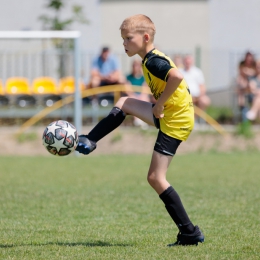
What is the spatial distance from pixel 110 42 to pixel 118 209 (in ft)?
51.3

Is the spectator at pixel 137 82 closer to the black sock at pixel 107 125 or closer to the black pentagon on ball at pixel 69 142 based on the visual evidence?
the black sock at pixel 107 125

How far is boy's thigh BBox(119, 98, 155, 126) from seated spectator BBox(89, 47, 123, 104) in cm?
975

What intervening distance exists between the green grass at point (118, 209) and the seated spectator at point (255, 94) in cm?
313

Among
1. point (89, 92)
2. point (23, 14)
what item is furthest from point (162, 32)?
point (89, 92)

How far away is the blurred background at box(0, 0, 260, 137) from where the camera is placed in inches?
622

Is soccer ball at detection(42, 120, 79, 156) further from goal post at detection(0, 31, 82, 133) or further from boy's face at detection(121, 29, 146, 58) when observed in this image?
goal post at detection(0, 31, 82, 133)

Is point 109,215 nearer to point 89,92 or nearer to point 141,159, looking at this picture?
point 141,159

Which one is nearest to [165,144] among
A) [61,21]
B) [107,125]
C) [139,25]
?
[107,125]

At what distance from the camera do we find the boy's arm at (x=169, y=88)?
5.33 m

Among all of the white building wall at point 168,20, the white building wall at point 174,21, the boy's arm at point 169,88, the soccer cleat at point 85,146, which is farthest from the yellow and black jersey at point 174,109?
the white building wall at point 168,20

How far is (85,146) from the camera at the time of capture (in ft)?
18.7

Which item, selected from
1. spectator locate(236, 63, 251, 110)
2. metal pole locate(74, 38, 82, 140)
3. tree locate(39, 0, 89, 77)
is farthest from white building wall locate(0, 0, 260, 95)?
Answer: metal pole locate(74, 38, 82, 140)

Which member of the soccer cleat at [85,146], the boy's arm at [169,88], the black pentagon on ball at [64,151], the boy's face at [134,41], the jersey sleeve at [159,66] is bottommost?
the black pentagon on ball at [64,151]

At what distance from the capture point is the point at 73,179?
10453 mm
